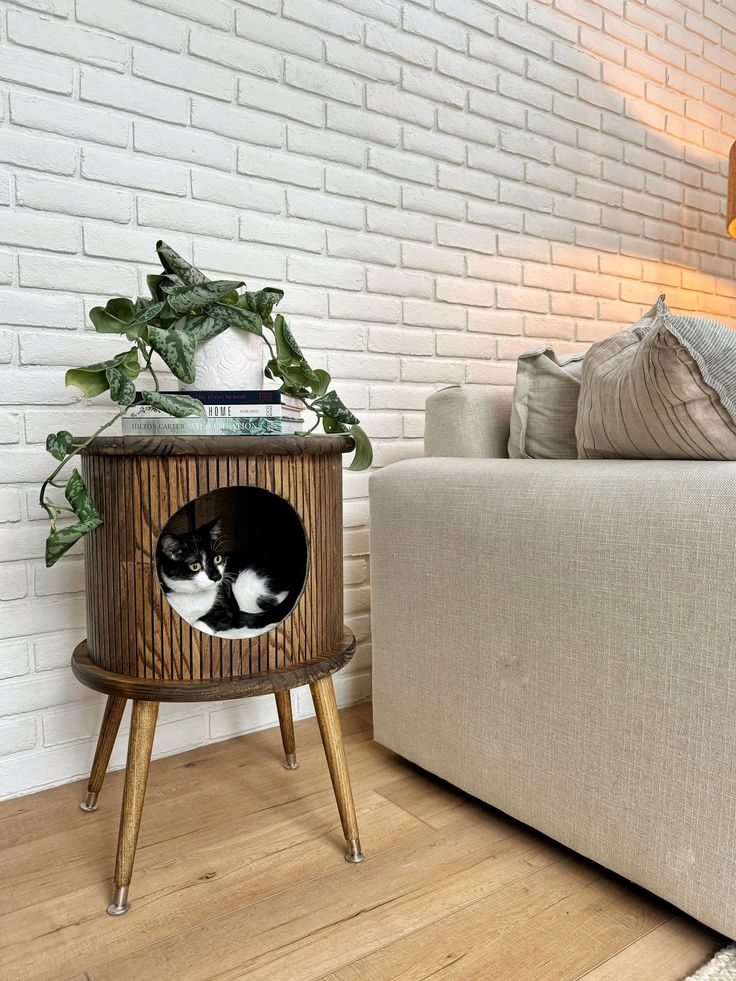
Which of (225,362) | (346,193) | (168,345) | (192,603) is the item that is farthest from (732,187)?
(192,603)

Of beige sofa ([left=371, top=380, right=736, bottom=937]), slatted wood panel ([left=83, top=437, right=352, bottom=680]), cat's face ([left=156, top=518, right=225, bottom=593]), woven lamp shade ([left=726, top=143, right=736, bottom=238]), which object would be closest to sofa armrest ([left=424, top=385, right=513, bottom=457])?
beige sofa ([left=371, top=380, right=736, bottom=937])

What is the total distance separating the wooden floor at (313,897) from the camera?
3.13ft

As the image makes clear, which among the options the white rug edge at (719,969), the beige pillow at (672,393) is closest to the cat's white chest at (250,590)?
the beige pillow at (672,393)

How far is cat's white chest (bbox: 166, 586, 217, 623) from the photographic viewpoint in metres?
1.19

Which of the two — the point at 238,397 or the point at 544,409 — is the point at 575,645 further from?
the point at 238,397

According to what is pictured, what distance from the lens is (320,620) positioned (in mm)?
1164

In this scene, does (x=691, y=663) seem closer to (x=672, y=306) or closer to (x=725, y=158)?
(x=672, y=306)

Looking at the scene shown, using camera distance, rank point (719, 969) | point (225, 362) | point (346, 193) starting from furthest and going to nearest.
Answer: point (346, 193)
point (225, 362)
point (719, 969)

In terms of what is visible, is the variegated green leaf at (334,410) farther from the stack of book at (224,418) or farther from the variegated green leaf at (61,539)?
the variegated green leaf at (61,539)

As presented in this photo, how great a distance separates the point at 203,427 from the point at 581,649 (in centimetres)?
64

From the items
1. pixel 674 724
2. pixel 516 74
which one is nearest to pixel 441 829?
pixel 674 724

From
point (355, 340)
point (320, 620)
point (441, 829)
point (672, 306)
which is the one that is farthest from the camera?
point (672, 306)

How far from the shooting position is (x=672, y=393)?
101 cm

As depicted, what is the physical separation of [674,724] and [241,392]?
29.5 inches
